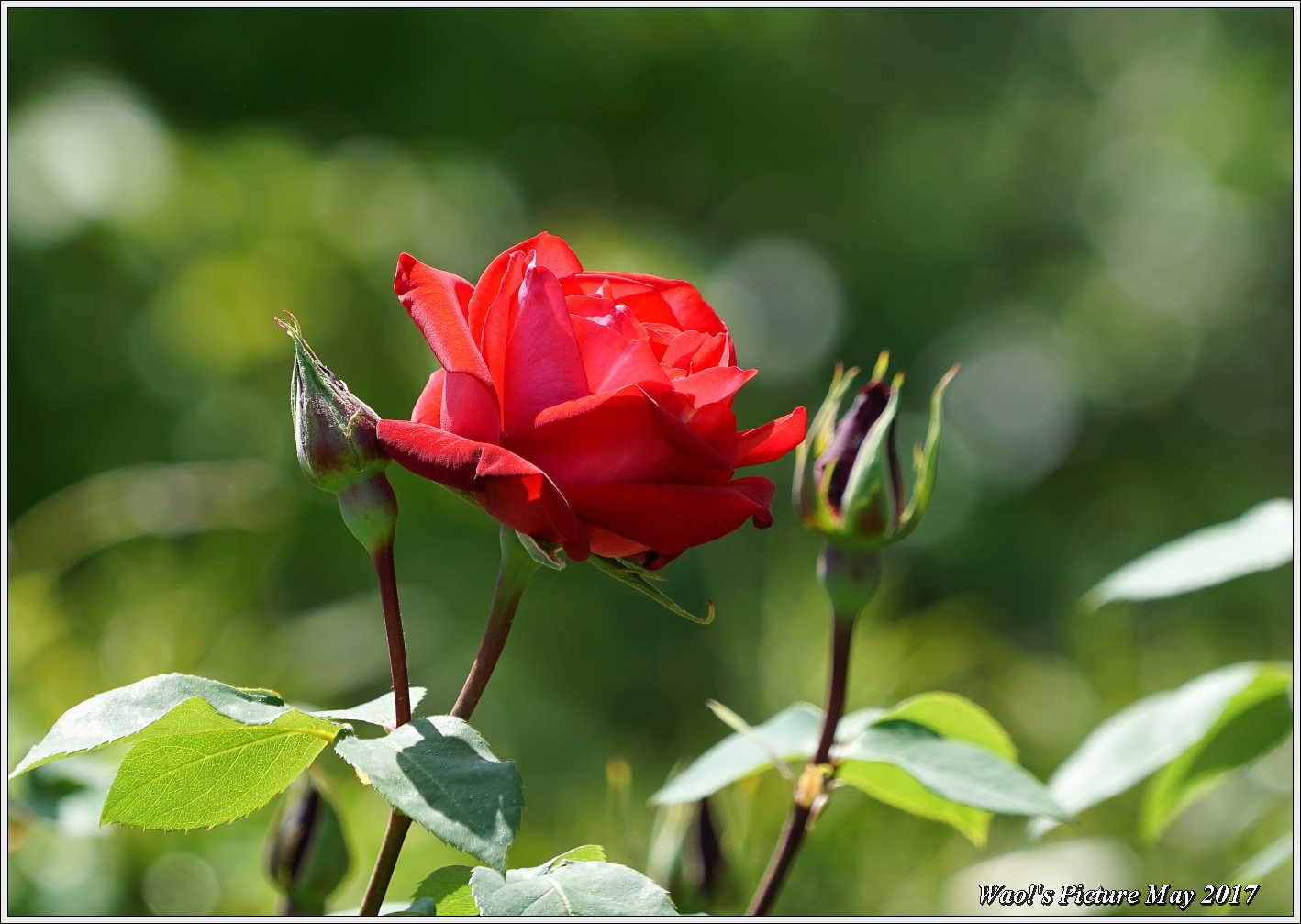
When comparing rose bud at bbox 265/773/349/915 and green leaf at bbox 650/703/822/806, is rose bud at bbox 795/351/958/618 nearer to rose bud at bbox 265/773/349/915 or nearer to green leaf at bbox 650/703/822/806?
green leaf at bbox 650/703/822/806

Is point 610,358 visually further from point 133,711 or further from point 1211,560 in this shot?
point 1211,560

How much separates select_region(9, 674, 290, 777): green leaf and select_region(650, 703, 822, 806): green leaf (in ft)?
0.56

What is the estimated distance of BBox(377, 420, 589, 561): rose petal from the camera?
0.66ft

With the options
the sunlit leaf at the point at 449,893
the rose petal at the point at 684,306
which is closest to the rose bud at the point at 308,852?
the sunlit leaf at the point at 449,893

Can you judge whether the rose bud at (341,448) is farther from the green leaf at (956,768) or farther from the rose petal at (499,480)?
the green leaf at (956,768)

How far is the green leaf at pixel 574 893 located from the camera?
0.66 ft

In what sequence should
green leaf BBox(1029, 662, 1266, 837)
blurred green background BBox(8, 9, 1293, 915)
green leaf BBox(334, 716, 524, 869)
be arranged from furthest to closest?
blurred green background BBox(8, 9, 1293, 915)
green leaf BBox(1029, 662, 1266, 837)
green leaf BBox(334, 716, 524, 869)

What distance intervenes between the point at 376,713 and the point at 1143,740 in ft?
1.07

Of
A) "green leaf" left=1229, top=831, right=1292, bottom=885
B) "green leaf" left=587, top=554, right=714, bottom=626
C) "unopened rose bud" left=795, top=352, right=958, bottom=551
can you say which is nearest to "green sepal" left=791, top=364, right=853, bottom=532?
"unopened rose bud" left=795, top=352, right=958, bottom=551

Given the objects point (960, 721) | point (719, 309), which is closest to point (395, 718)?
point (960, 721)

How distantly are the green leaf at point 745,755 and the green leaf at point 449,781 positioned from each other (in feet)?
0.52

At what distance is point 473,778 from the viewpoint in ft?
0.64

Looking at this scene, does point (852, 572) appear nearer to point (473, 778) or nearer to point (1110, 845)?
point (473, 778)

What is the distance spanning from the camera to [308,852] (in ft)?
1.09
